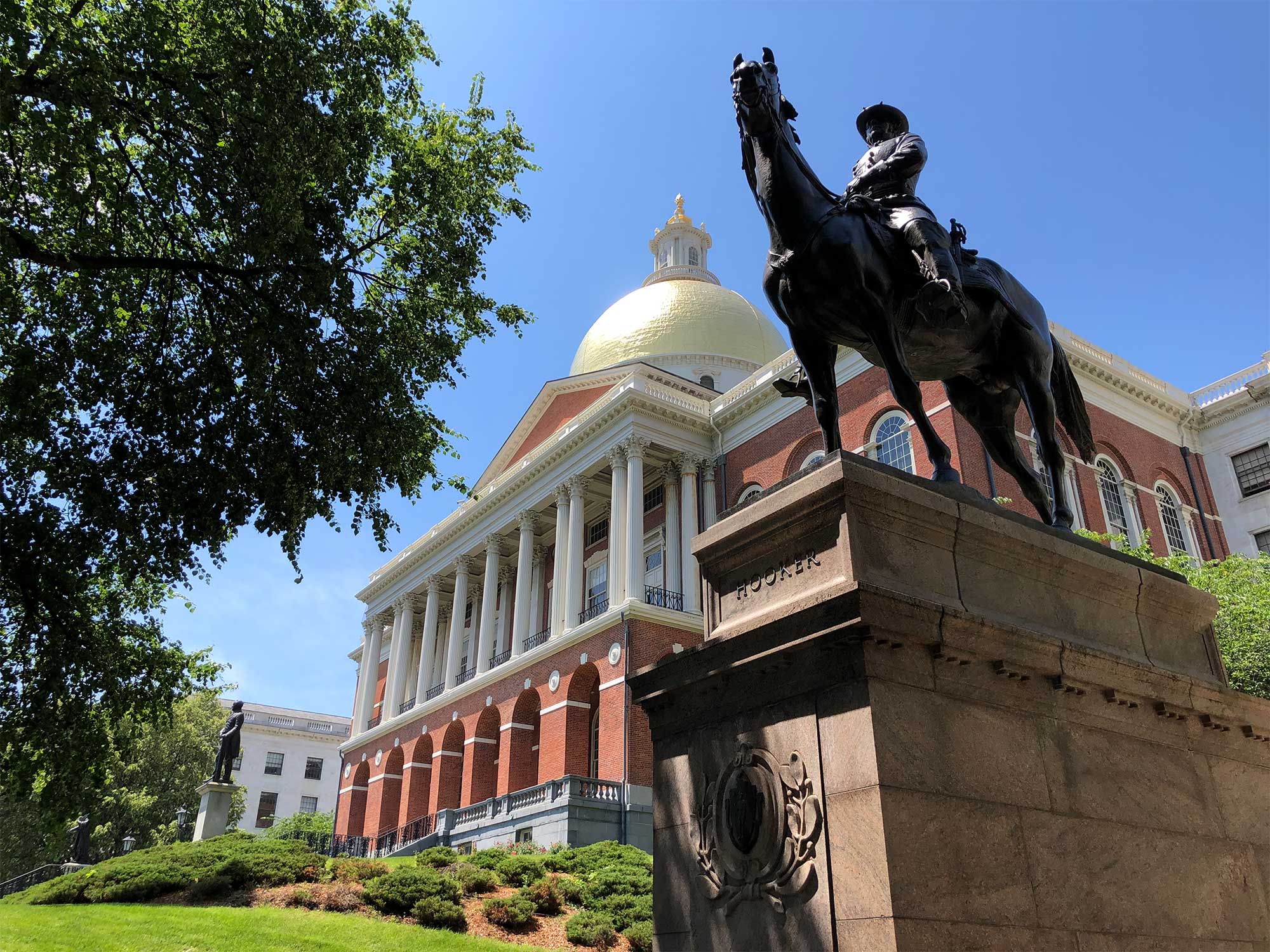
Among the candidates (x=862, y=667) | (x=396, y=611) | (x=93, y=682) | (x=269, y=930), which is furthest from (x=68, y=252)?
(x=396, y=611)

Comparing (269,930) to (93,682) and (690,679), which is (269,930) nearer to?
(93,682)

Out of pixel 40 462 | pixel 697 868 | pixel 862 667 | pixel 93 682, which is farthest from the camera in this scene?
pixel 93 682

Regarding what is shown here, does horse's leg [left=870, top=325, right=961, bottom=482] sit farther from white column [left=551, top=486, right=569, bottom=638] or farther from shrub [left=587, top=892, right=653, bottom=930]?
white column [left=551, top=486, right=569, bottom=638]

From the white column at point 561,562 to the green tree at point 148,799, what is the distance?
65.0ft

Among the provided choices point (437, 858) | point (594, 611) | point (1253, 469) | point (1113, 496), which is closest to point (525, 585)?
point (594, 611)

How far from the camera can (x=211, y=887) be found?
60.5 feet

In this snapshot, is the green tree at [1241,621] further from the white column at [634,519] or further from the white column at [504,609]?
the white column at [504,609]

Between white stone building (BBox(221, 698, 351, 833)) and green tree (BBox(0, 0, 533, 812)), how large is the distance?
75.9 m

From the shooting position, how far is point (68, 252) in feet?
38.9

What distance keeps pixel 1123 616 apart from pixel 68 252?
1196 centimetres

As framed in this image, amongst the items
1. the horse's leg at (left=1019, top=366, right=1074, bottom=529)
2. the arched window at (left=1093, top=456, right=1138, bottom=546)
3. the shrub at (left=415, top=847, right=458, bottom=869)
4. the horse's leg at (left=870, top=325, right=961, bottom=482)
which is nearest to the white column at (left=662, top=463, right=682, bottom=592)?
the arched window at (left=1093, top=456, right=1138, bottom=546)

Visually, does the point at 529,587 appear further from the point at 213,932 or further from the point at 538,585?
the point at 213,932

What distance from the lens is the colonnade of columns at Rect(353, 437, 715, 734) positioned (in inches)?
1480

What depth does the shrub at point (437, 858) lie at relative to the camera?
21719mm
